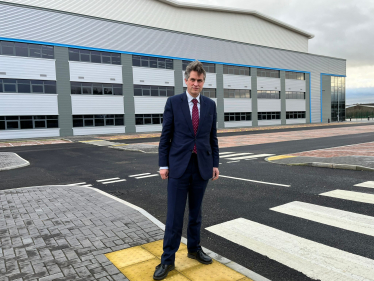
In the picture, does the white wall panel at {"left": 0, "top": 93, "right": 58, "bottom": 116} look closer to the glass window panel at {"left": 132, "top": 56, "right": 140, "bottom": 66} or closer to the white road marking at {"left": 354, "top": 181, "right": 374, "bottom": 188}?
the glass window panel at {"left": 132, "top": 56, "right": 140, "bottom": 66}

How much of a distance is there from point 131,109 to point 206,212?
31910 mm

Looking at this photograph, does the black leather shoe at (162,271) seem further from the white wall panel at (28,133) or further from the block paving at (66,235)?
the white wall panel at (28,133)

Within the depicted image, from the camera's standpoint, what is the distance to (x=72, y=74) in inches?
1266

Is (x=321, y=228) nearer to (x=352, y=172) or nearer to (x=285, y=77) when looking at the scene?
(x=352, y=172)

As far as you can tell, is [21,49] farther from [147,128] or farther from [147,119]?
[147,128]

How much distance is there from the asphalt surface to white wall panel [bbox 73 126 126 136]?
21123mm

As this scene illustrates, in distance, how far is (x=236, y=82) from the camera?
45250mm

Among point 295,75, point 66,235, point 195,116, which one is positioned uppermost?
point 295,75

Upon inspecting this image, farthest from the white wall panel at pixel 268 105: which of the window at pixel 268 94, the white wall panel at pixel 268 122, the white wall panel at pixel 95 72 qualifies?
the white wall panel at pixel 95 72

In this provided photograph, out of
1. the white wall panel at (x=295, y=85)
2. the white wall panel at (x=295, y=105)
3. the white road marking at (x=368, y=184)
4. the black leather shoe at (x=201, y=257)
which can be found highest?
the white wall panel at (x=295, y=85)

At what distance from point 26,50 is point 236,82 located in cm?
2850

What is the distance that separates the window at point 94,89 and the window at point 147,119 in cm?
385

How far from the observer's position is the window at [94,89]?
3253 cm

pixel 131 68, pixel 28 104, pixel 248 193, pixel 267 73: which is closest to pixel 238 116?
pixel 267 73
